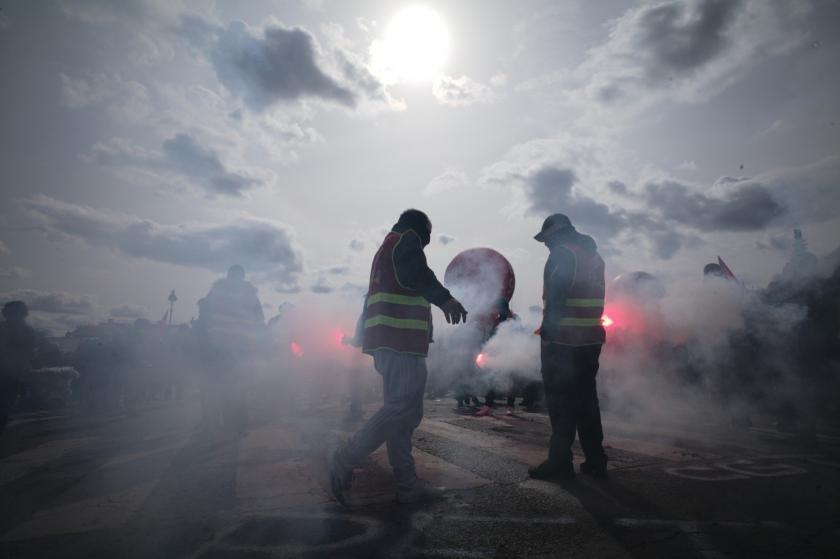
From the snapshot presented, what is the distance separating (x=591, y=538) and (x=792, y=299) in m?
5.94

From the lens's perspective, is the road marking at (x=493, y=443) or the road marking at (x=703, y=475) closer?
the road marking at (x=703, y=475)

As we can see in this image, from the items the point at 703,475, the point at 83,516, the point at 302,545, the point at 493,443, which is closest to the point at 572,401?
the point at 703,475

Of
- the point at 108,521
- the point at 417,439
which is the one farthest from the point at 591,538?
the point at 417,439

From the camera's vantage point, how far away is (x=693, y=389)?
7836mm

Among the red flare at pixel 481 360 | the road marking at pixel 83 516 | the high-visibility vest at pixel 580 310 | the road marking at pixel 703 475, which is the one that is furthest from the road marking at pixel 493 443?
the road marking at pixel 83 516

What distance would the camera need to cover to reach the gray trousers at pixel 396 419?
3109mm

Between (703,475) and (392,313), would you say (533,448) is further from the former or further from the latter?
(392,313)

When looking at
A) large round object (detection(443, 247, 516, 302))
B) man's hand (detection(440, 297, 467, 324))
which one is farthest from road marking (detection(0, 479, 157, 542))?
large round object (detection(443, 247, 516, 302))

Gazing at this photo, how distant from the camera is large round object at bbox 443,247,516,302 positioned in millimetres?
13141

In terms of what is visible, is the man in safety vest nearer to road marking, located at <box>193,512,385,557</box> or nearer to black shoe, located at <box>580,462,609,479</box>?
black shoe, located at <box>580,462,609,479</box>

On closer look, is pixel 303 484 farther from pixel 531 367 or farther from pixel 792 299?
pixel 792 299

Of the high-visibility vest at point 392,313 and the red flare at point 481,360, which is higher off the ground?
the high-visibility vest at point 392,313

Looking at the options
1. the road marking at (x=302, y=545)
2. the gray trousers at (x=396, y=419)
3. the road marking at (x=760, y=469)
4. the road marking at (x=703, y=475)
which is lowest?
the road marking at (x=302, y=545)

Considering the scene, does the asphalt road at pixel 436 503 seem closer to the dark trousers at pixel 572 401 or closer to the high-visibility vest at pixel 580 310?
the dark trousers at pixel 572 401
